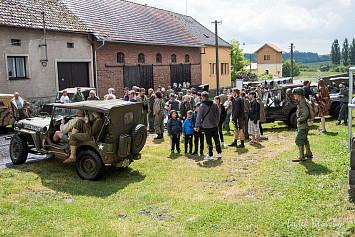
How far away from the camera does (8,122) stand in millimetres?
14117

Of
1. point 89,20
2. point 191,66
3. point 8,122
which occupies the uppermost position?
point 89,20

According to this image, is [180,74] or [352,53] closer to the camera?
[180,74]

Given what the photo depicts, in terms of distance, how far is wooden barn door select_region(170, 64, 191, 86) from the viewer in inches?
1210

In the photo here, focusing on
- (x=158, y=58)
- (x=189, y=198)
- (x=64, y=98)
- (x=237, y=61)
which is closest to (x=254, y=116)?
(x=189, y=198)

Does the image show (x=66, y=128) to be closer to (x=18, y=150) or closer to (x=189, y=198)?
(x=18, y=150)

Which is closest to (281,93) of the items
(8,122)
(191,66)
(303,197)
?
(303,197)

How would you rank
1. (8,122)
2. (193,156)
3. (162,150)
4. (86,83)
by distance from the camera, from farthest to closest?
(86,83)
(8,122)
(162,150)
(193,156)

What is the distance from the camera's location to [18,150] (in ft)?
30.6

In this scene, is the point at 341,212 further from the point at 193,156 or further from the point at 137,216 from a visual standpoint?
the point at 193,156

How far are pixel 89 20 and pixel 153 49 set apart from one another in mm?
6122

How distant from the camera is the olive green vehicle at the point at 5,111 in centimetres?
1398

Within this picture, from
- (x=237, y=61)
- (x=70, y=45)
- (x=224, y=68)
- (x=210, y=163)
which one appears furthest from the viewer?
(x=237, y=61)

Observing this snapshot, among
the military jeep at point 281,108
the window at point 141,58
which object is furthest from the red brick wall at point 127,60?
the military jeep at point 281,108

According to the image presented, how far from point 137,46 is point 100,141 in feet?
62.5
